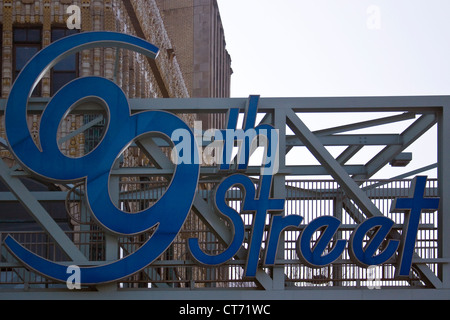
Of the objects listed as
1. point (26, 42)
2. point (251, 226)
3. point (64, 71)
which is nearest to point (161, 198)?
point (251, 226)

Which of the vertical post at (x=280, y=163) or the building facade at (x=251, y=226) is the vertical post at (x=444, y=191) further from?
the vertical post at (x=280, y=163)

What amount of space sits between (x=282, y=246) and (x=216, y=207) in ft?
5.60

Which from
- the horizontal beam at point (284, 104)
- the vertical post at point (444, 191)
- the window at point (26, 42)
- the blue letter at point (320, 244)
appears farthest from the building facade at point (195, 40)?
the blue letter at point (320, 244)

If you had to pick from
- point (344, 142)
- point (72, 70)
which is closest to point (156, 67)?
point (72, 70)

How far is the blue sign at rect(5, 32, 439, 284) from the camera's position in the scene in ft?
64.2

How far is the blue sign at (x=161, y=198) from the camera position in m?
19.6

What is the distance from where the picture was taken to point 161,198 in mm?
19734

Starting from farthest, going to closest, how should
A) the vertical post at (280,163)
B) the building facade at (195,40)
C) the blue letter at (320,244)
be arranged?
1. the building facade at (195,40)
2. the vertical post at (280,163)
3. the blue letter at (320,244)

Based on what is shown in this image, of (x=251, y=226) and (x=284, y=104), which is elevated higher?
(x=284, y=104)
